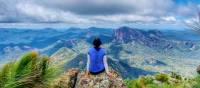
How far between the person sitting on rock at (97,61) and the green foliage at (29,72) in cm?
191

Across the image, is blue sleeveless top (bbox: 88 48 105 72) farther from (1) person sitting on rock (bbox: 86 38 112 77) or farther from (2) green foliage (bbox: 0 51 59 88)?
(2) green foliage (bbox: 0 51 59 88)

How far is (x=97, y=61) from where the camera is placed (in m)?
15.5

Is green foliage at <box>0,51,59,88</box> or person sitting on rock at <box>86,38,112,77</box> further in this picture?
person sitting on rock at <box>86,38,112,77</box>

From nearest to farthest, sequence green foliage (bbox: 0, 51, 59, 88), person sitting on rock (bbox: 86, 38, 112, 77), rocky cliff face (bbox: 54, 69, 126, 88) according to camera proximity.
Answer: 1. green foliage (bbox: 0, 51, 59, 88)
2. person sitting on rock (bbox: 86, 38, 112, 77)
3. rocky cliff face (bbox: 54, 69, 126, 88)

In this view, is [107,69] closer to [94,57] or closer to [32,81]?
[94,57]

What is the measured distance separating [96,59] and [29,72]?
129 inches

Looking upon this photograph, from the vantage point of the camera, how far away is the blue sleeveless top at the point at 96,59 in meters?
15.4

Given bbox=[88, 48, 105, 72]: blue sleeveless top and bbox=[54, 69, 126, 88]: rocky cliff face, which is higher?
bbox=[88, 48, 105, 72]: blue sleeveless top

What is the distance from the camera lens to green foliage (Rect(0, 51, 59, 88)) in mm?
11906

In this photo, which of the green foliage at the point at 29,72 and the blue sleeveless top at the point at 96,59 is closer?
the green foliage at the point at 29,72

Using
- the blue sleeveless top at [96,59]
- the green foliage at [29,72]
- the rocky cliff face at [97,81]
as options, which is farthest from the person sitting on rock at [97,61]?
the green foliage at [29,72]

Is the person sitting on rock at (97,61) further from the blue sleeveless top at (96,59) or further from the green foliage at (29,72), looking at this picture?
the green foliage at (29,72)

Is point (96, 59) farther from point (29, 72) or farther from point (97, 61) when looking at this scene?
point (29, 72)

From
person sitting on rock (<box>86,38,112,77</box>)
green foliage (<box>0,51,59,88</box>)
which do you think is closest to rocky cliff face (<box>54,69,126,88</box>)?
person sitting on rock (<box>86,38,112,77</box>)
